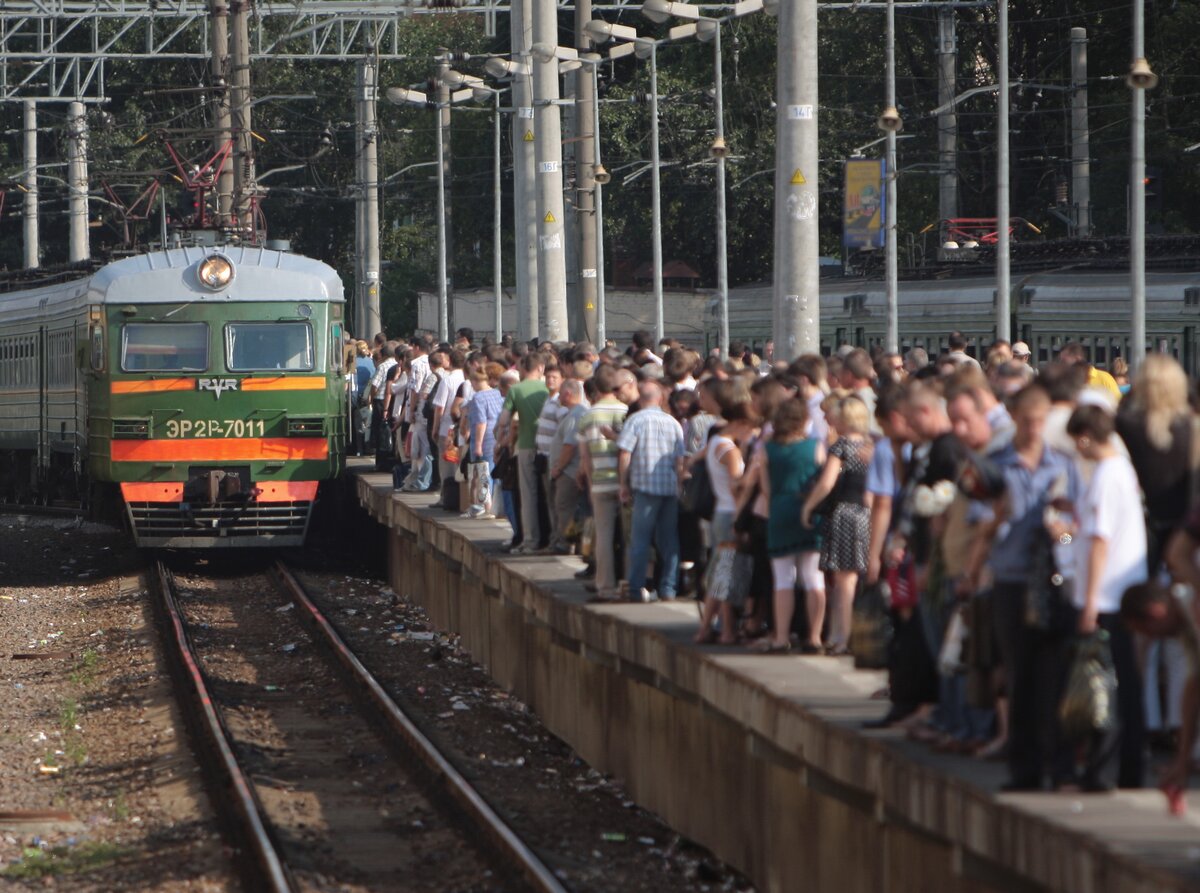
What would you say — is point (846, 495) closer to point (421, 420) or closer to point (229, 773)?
point (229, 773)

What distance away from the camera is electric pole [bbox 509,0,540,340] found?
2505 centimetres

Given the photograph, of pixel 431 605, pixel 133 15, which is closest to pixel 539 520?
pixel 431 605

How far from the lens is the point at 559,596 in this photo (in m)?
13.8

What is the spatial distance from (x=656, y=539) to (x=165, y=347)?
1075 cm

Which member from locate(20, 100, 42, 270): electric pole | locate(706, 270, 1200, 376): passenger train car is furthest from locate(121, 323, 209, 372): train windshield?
locate(20, 100, 42, 270): electric pole

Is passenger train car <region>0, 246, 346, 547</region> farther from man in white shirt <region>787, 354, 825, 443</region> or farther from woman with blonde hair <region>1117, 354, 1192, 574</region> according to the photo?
woman with blonde hair <region>1117, 354, 1192, 574</region>

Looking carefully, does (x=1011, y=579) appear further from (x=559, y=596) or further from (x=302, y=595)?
(x=302, y=595)

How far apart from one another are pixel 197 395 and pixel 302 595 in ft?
7.76

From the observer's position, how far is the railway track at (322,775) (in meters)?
10.7

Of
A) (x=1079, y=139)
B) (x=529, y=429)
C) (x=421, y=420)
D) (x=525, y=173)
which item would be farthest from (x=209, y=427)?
(x=1079, y=139)

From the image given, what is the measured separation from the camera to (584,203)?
25.0 metres

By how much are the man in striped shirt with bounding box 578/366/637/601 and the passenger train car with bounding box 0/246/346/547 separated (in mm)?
9426

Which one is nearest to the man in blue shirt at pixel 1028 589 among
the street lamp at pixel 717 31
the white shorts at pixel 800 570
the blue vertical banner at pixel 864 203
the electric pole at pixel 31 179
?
the white shorts at pixel 800 570

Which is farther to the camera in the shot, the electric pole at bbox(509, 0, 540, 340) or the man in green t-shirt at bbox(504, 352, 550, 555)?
the electric pole at bbox(509, 0, 540, 340)
